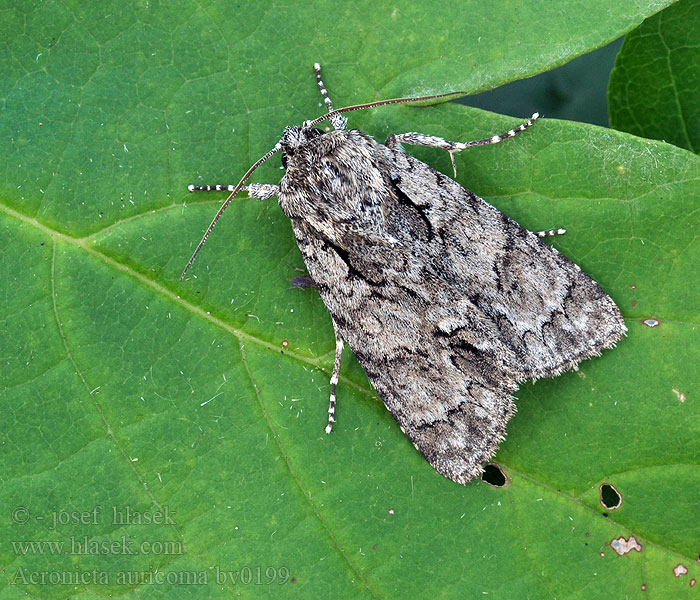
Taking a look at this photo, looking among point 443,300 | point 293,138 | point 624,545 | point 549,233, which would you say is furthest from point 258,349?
point 624,545

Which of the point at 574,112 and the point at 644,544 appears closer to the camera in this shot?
the point at 644,544

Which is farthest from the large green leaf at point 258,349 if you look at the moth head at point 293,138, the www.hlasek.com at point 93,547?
the moth head at point 293,138

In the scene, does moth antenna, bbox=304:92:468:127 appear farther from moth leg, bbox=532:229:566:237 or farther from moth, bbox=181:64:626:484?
moth leg, bbox=532:229:566:237

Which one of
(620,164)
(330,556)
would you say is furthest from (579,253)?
(330,556)

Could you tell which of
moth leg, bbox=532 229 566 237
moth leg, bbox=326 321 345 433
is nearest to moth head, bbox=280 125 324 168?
moth leg, bbox=326 321 345 433

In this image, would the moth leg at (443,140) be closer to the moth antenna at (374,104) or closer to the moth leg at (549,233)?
the moth antenna at (374,104)

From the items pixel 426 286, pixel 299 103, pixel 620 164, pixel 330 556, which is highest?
pixel 299 103

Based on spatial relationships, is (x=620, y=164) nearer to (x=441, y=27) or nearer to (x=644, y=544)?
(x=441, y=27)
